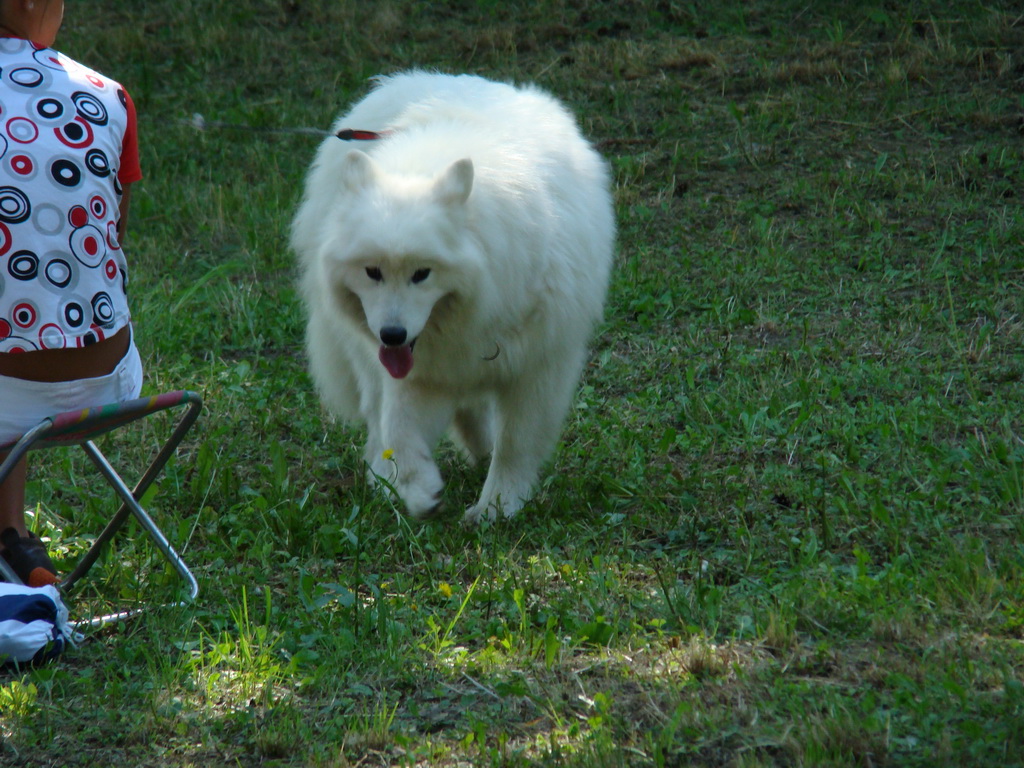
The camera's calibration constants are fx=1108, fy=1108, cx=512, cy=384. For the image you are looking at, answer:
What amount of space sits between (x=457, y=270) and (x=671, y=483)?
1.17 m

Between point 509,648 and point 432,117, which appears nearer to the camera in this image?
point 509,648

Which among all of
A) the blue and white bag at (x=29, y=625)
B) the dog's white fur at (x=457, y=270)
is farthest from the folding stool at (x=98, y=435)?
the dog's white fur at (x=457, y=270)

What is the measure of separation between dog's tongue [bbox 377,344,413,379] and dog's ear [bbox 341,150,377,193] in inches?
21.0

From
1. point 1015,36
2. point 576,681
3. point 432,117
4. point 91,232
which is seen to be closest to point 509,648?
point 576,681

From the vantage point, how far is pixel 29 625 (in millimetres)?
2926

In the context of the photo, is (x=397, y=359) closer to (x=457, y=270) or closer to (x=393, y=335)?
(x=393, y=335)

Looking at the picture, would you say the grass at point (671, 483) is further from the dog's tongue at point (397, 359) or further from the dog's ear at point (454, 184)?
the dog's ear at point (454, 184)

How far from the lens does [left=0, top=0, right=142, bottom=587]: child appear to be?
272cm

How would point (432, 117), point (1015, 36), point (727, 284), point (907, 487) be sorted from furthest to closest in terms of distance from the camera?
point (1015, 36)
point (727, 284)
point (432, 117)
point (907, 487)

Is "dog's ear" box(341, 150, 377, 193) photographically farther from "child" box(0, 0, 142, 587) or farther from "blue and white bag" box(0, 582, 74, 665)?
"blue and white bag" box(0, 582, 74, 665)

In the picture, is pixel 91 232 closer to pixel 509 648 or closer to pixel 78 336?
pixel 78 336

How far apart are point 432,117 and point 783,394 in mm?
1881

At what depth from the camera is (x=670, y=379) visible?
16.6 feet

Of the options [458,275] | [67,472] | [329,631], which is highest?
[458,275]
